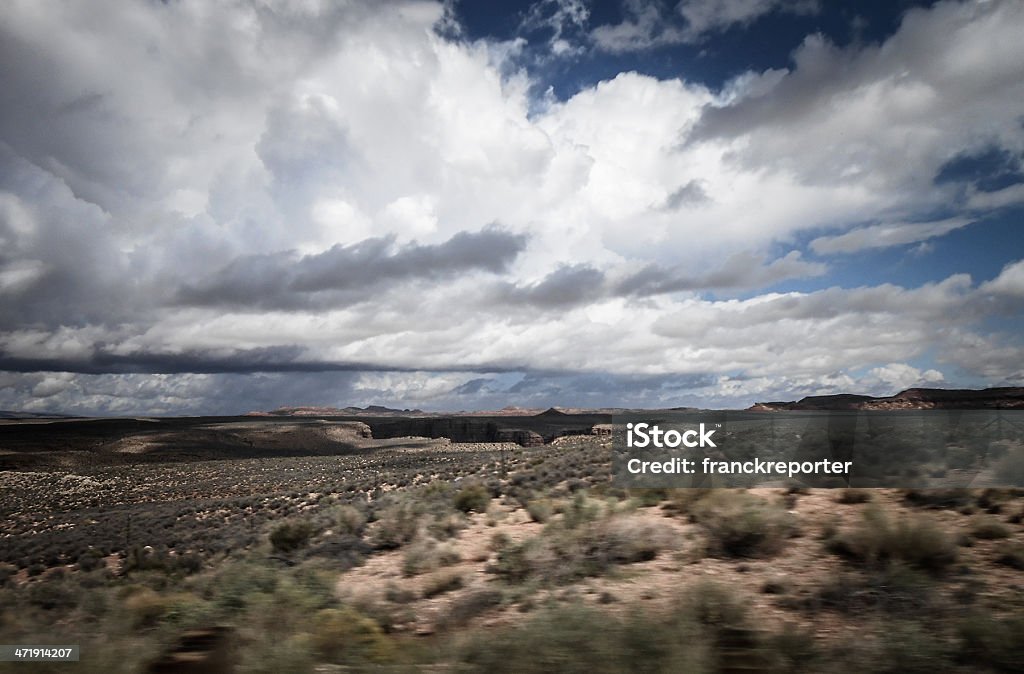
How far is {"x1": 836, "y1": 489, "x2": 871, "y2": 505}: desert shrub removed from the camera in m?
13.0

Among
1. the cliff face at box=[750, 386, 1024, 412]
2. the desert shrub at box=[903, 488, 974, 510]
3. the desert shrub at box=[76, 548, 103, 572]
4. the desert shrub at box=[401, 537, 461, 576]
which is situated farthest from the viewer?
the cliff face at box=[750, 386, 1024, 412]

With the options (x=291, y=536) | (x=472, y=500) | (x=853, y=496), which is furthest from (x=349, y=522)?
(x=853, y=496)

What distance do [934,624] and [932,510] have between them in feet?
22.5

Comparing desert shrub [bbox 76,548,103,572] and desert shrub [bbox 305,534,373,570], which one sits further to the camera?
desert shrub [bbox 76,548,103,572]

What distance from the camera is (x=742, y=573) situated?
894 centimetres

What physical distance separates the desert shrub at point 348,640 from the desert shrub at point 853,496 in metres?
11.3

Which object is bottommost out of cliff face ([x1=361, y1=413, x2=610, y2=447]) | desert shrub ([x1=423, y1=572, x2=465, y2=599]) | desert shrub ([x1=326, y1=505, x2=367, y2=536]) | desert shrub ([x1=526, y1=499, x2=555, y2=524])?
cliff face ([x1=361, y1=413, x2=610, y2=447])

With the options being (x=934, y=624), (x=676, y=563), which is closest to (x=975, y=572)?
(x=934, y=624)

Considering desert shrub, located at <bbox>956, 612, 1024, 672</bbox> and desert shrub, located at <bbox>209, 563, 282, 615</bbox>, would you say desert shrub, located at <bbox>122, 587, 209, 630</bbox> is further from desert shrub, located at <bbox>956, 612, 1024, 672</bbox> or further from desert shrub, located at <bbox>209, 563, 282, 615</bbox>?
desert shrub, located at <bbox>956, 612, 1024, 672</bbox>

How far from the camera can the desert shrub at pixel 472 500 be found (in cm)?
1792

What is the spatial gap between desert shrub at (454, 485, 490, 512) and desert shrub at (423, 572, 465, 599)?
747 cm

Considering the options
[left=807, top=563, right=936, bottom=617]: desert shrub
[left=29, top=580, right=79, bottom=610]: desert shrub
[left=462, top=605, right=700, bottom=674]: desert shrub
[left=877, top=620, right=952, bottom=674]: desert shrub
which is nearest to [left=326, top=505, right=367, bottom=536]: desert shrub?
[left=29, top=580, right=79, bottom=610]: desert shrub

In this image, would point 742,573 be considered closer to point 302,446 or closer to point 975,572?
point 975,572

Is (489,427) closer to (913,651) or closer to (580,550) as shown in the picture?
(580,550)
